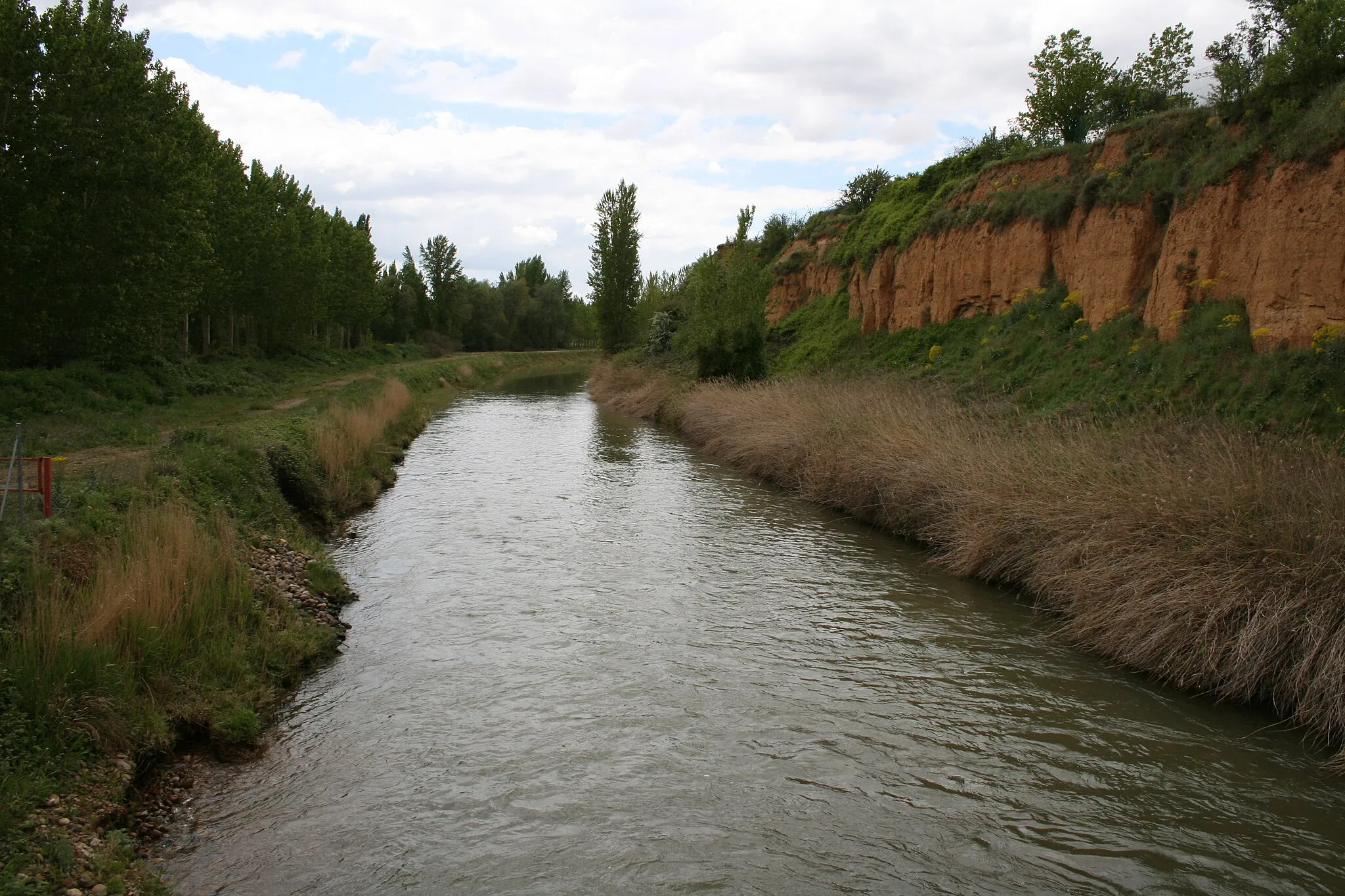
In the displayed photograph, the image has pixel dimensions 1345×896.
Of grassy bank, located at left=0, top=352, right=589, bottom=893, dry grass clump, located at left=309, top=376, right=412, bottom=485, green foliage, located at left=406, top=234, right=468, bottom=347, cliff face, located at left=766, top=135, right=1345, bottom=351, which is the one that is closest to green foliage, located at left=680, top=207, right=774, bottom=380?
cliff face, located at left=766, top=135, right=1345, bottom=351

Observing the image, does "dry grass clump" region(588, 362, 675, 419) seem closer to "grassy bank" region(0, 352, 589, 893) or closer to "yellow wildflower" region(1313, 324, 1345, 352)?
"yellow wildflower" region(1313, 324, 1345, 352)

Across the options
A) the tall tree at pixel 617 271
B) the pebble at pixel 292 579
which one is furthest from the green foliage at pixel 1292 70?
the tall tree at pixel 617 271

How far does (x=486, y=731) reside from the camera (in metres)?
8.02

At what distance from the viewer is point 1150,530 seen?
984 centimetres

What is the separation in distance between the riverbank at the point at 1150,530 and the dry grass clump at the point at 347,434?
9692 millimetres

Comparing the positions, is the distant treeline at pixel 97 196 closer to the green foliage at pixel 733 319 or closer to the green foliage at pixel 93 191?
the green foliage at pixel 93 191

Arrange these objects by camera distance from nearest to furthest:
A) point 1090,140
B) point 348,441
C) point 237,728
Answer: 1. point 237,728
2. point 348,441
3. point 1090,140

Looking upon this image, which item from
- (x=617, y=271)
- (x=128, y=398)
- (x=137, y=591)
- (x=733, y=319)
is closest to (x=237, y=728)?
(x=137, y=591)

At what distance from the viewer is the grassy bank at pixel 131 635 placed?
561cm

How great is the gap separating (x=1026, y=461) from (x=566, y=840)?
8.98 metres

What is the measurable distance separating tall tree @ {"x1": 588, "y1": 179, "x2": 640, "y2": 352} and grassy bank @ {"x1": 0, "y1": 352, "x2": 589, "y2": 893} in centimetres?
5055

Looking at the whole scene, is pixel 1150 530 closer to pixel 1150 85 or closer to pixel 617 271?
pixel 1150 85

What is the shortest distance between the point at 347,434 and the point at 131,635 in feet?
44.0

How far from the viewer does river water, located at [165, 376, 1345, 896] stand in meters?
6.07
